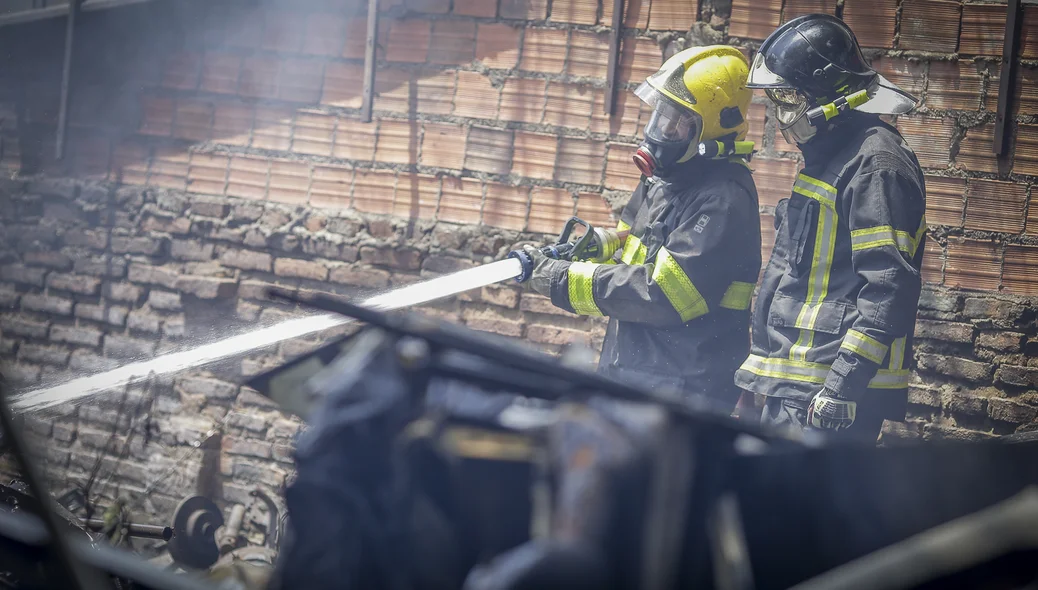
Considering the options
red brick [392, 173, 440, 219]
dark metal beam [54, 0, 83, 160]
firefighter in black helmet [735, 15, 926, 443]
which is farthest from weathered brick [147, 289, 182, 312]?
firefighter in black helmet [735, 15, 926, 443]

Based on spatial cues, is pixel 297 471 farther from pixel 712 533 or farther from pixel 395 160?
pixel 395 160

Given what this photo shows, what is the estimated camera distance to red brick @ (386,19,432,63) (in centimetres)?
395

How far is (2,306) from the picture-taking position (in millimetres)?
4652

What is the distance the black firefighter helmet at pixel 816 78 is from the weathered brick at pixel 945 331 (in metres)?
0.96

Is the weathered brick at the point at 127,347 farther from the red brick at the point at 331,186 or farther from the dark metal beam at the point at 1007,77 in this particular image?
the dark metal beam at the point at 1007,77

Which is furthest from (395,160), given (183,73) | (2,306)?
(2,306)

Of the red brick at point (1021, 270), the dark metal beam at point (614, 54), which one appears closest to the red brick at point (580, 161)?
the dark metal beam at point (614, 54)

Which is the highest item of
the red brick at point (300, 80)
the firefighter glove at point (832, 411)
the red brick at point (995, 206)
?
the red brick at point (300, 80)

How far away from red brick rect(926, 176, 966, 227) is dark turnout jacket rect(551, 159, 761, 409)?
0.91m

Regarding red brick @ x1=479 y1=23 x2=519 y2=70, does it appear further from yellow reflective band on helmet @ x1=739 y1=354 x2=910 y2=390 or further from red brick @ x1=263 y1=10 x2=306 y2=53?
yellow reflective band on helmet @ x1=739 y1=354 x2=910 y2=390

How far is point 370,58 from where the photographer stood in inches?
155

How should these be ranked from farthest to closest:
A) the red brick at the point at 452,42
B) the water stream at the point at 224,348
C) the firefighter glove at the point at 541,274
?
the red brick at the point at 452,42
the water stream at the point at 224,348
the firefighter glove at the point at 541,274

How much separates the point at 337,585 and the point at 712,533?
547 millimetres

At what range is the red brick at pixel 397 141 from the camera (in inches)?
157
